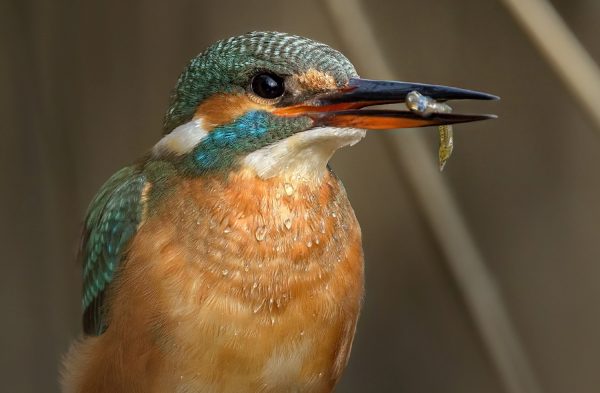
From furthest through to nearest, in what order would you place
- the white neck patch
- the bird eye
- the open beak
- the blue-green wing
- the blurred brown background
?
the blurred brown background < the blue-green wing < the white neck patch < the bird eye < the open beak

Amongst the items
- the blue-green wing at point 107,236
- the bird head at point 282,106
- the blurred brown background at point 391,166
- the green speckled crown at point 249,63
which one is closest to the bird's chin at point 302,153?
the bird head at point 282,106

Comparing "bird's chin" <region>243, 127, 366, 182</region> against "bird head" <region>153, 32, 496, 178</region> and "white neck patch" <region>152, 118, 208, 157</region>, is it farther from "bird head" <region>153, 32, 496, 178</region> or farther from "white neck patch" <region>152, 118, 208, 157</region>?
"white neck patch" <region>152, 118, 208, 157</region>

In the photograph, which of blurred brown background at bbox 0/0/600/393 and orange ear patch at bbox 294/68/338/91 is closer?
orange ear patch at bbox 294/68/338/91

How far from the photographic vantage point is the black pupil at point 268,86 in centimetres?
177

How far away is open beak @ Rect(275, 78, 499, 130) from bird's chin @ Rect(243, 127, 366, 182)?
20mm

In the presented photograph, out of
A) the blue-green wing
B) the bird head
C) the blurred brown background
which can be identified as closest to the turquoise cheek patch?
the bird head

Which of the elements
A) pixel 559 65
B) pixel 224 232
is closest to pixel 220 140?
pixel 224 232

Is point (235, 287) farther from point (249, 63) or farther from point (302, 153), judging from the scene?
point (249, 63)

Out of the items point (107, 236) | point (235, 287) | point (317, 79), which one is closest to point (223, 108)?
point (317, 79)

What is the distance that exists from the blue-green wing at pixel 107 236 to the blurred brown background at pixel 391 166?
97 cm

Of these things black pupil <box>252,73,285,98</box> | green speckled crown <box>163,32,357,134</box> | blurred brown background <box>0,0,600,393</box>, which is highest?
green speckled crown <box>163,32,357,134</box>

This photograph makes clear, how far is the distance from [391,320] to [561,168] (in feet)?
2.65

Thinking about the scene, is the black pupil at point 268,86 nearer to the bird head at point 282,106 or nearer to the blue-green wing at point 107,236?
the bird head at point 282,106

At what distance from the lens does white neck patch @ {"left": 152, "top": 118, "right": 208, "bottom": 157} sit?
188 centimetres
